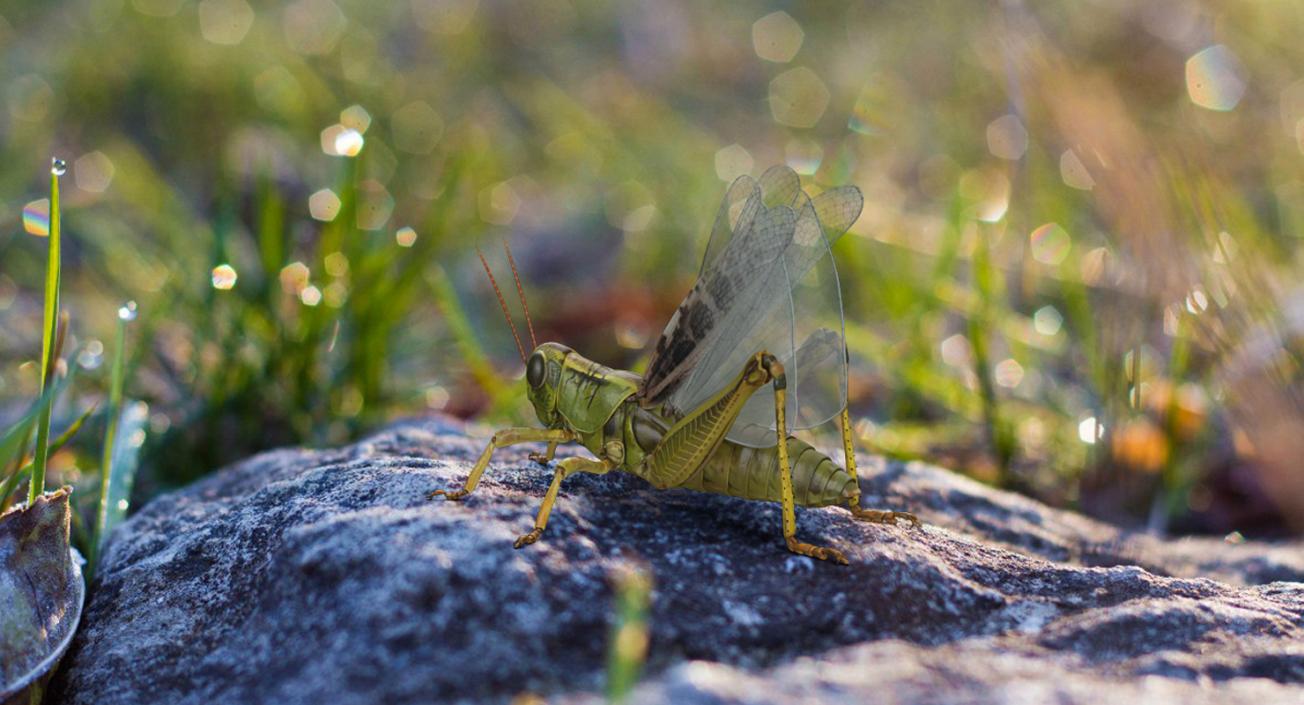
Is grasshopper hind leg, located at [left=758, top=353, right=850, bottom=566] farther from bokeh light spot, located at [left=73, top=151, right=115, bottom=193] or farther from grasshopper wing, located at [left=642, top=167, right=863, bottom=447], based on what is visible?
bokeh light spot, located at [left=73, top=151, right=115, bottom=193]

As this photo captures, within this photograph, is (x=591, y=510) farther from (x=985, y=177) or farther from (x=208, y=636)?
(x=985, y=177)

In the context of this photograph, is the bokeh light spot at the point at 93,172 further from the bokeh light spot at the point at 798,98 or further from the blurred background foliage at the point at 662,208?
the bokeh light spot at the point at 798,98

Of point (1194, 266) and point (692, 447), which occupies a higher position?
point (1194, 266)

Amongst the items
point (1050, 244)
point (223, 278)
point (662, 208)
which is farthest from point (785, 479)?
point (662, 208)

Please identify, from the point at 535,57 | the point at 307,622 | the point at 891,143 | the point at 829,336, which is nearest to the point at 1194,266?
the point at 829,336

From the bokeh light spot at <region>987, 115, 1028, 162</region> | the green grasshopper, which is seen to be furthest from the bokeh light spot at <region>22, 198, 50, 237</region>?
the bokeh light spot at <region>987, 115, 1028, 162</region>

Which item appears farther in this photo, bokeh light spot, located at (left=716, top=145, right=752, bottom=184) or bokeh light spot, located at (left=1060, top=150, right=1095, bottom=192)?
bokeh light spot, located at (left=716, top=145, right=752, bottom=184)

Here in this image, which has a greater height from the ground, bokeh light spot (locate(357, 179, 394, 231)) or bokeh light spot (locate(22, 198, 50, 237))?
bokeh light spot (locate(357, 179, 394, 231))
